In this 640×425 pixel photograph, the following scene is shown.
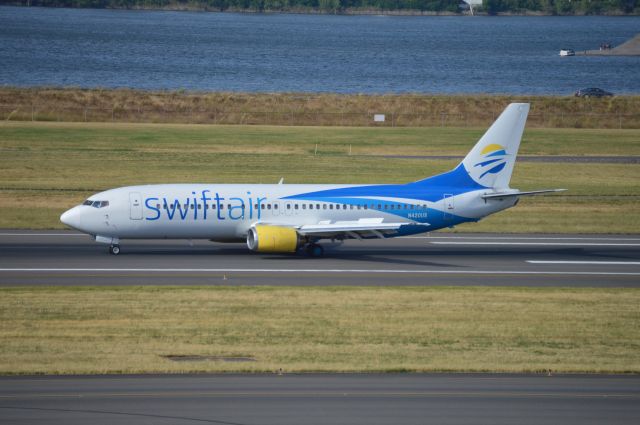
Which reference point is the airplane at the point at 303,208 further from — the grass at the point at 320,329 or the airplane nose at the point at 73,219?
the grass at the point at 320,329

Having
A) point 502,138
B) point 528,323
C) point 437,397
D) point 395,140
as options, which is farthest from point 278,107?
point 437,397

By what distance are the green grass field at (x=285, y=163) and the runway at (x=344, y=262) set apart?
5.60m

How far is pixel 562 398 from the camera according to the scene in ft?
96.0

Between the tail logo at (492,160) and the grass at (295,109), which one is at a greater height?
the grass at (295,109)

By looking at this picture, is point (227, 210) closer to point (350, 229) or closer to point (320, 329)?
point (350, 229)

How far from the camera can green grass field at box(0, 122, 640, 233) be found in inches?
2682

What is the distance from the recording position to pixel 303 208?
174ft

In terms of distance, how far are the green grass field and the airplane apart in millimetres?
9623

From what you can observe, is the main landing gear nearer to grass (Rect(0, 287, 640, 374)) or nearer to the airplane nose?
grass (Rect(0, 287, 640, 374))

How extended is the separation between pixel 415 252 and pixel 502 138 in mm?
7475

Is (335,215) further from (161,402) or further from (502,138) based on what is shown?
(161,402)

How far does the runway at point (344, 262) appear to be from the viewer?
46656 millimetres

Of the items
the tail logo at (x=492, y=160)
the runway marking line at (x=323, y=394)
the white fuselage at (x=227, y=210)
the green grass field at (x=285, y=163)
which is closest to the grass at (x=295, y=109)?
the green grass field at (x=285, y=163)

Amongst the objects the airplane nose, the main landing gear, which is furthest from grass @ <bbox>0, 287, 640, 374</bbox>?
the main landing gear
